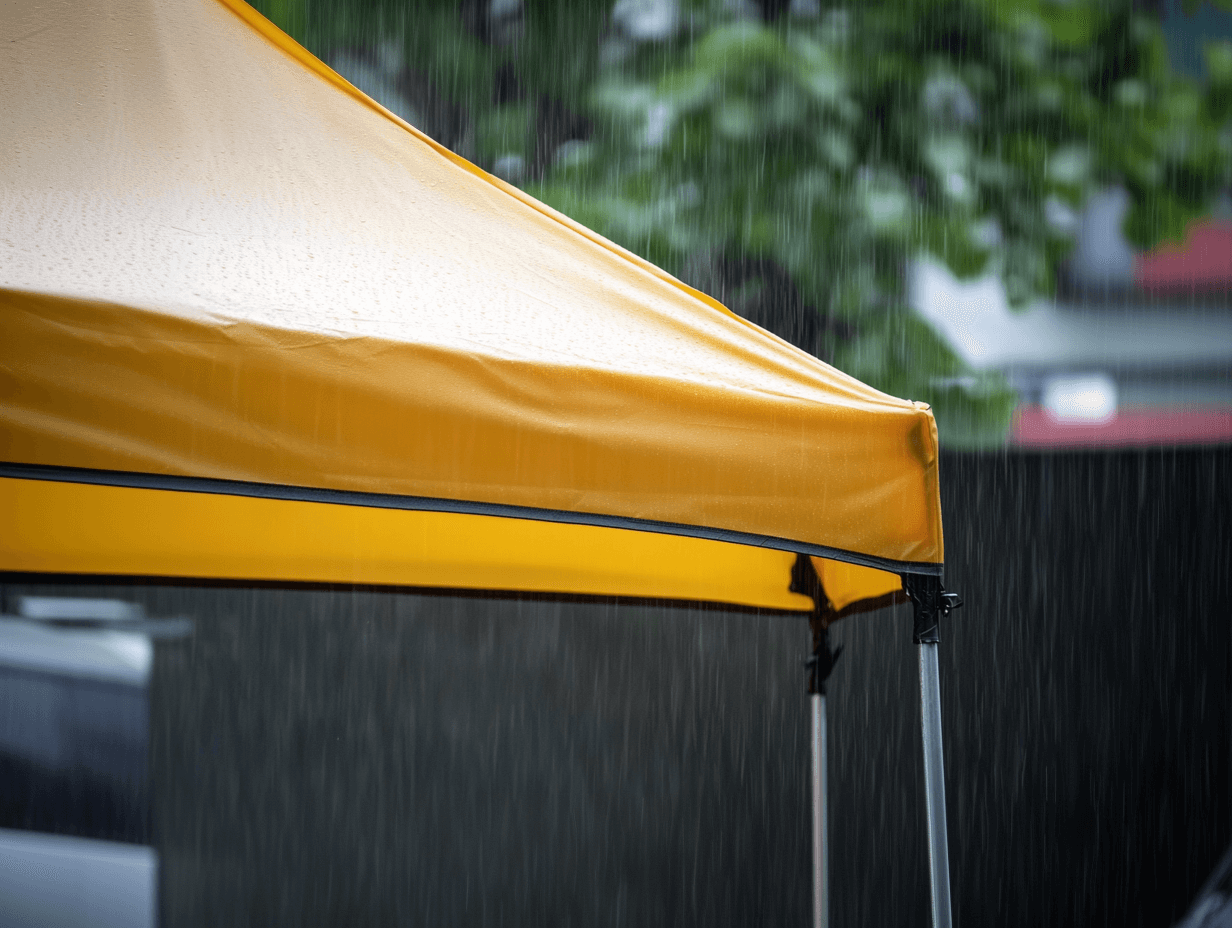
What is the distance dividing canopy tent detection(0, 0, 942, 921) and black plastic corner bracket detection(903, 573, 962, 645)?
0.24 feet

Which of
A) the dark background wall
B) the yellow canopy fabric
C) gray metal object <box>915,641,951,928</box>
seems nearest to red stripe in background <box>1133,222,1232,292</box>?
the dark background wall

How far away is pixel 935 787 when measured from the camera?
77.8 inches

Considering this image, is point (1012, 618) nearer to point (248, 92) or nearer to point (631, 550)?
point (631, 550)

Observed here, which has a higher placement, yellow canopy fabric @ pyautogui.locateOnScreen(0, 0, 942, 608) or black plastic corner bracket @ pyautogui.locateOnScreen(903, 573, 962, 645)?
yellow canopy fabric @ pyautogui.locateOnScreen(0, 0, 942, 608)

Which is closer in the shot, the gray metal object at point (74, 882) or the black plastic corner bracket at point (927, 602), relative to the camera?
the black plastic corner bracket at point (927, 602)

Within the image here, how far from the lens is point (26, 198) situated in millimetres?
1627

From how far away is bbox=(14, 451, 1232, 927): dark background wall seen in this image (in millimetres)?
3361

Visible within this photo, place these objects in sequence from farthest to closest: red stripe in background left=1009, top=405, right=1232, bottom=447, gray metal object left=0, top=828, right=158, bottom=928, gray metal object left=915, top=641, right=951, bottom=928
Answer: red stripe in background left=1009, top=405, right=1232, bottom=447, gray metal object left=0, top=828, right=158, bottom=928, gray metal object left=915, top=641, right=951, bottom=928

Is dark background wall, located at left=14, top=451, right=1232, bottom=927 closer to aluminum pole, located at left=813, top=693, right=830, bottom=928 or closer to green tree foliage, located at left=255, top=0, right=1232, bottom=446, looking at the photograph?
aluminum pole, located at left=813, top=693, right=830, bottom=928

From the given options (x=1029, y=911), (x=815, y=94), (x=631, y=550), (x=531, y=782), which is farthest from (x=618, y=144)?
(x=1029, y=911)

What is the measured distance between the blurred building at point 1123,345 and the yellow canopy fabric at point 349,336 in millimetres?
5692

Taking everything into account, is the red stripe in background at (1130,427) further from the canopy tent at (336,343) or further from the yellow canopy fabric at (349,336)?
the yellow canopy fabric at (349,336)

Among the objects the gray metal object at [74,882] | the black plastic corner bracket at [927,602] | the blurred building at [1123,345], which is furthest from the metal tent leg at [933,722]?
the blurred building at [1123,345]

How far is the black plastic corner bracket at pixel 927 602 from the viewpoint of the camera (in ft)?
6.49
